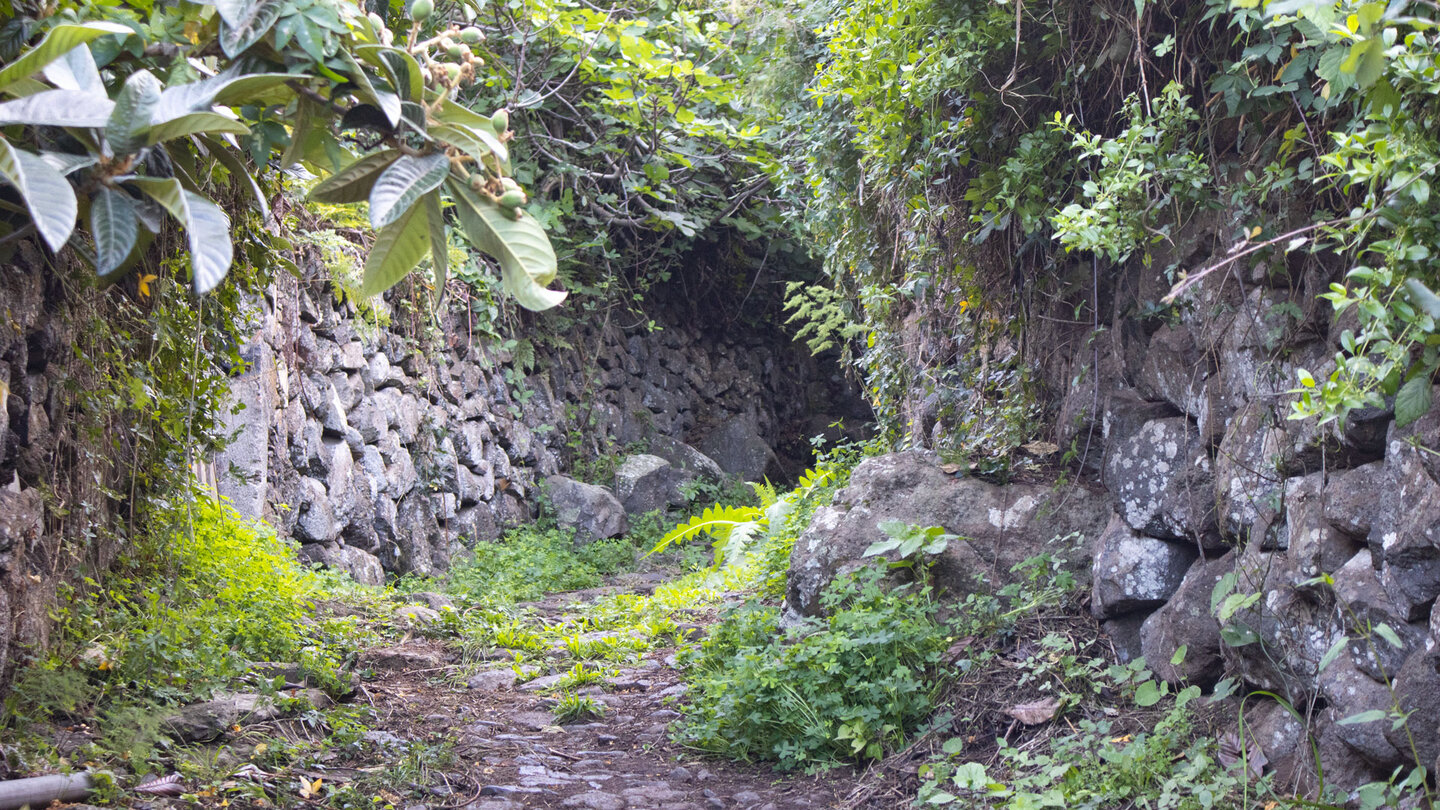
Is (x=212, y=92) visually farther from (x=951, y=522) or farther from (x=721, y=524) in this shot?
(x=721, y=524)

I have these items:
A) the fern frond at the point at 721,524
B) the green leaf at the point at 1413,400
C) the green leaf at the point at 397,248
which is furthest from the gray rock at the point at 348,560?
the green leaf at the point at 1413,400

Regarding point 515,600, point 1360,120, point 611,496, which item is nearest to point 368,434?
point 515,600

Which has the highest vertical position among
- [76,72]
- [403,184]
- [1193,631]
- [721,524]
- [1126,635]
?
[76,72]

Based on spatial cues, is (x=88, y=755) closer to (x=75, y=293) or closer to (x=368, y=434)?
(x=75, y=293)

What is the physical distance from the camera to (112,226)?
1.54 m

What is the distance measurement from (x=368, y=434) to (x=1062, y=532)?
4.66m

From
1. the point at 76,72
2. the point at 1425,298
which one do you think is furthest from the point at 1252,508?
the point at 76,72

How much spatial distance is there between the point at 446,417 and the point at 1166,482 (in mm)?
5793

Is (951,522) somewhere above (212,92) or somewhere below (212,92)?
below

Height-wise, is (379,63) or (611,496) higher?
(379,63)

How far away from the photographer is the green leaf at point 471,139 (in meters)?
1.64

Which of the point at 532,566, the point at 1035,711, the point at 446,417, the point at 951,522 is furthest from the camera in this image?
the point at 446,417

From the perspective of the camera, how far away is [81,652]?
8.50 ft

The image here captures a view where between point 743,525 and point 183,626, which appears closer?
point 183,626
